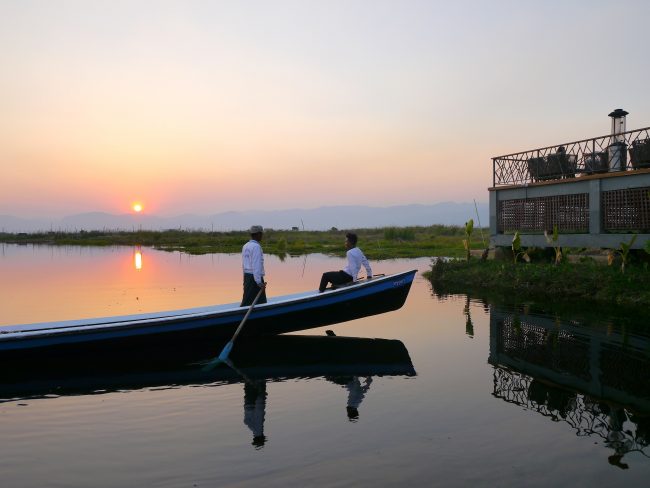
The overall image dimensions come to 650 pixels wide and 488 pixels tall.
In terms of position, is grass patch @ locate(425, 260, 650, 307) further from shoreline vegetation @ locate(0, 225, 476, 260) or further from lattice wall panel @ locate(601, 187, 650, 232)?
shoreline vegetation @ locate(0, 225, 476, 260)

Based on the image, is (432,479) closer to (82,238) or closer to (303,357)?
(303,357)

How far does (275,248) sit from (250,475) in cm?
4186

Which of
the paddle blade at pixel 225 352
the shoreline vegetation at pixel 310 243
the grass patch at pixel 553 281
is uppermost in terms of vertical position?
the shoreline vegetation at pixel 310 243

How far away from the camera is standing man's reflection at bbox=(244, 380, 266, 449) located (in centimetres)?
589

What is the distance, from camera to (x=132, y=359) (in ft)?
30.8

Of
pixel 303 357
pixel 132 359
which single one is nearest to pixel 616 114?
pixel 303 357

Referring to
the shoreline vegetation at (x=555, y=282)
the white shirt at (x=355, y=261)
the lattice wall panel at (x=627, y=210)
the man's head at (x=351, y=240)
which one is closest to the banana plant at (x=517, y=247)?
the shoreline vegetation at (x=555, y=282)

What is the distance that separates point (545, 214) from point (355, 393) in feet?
47.4

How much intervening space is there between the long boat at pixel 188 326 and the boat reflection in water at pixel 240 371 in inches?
10.9

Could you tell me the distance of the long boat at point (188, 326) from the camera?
28.2 ft

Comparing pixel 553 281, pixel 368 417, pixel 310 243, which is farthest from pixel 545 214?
pixel 310 243

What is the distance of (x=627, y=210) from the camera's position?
1636cm

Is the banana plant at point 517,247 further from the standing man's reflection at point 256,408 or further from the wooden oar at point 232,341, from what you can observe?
the standing man's reflection at point 256,408

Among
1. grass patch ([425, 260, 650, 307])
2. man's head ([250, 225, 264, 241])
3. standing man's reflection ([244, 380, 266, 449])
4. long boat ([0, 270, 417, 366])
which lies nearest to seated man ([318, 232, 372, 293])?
long boat ([0, 270, 417, 366])
